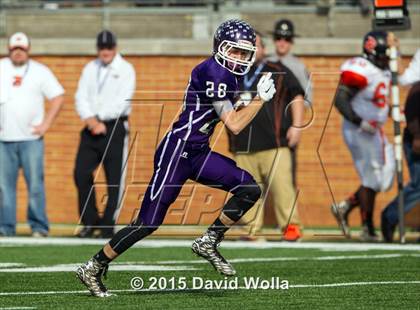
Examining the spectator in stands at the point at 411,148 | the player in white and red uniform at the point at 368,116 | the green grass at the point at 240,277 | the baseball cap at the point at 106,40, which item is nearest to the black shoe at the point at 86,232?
the green grass at the point at 240,277

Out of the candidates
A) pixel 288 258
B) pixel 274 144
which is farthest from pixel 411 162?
pixel 288 258

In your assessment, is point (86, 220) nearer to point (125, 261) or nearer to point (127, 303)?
point (125, 261)

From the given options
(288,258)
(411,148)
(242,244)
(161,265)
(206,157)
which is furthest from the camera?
(411,148)

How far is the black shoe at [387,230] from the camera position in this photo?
13.6 m

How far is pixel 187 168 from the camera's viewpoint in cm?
883

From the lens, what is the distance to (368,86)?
14047 mm

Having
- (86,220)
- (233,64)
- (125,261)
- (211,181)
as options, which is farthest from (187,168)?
(86,220)

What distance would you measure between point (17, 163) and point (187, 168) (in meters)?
6.09

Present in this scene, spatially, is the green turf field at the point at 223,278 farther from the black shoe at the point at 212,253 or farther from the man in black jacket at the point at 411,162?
the man in black jacket at the point at 411,162

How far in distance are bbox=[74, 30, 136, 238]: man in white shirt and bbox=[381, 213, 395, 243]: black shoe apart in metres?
2.76

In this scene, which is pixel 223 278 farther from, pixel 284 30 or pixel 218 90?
pixel 284 30

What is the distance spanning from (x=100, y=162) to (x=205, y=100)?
5895 millimetres

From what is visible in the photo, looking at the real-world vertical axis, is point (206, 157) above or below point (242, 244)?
above

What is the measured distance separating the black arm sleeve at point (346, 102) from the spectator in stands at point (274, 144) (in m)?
0.41
